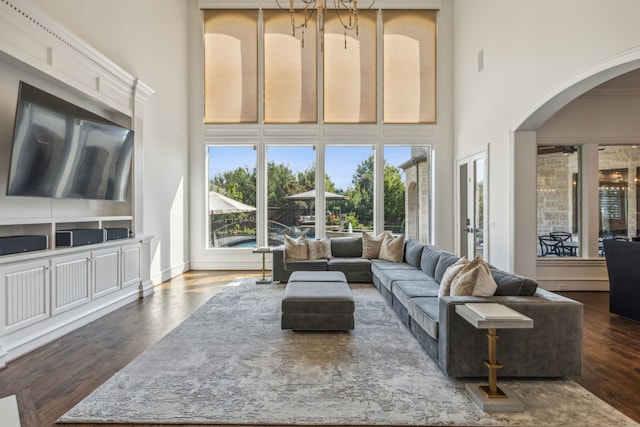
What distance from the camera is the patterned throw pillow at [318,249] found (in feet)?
21.3

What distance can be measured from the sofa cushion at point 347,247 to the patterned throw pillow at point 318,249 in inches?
6.1

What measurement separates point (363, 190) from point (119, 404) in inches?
253

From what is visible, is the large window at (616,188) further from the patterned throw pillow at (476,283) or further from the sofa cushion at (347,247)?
the patterned throw pillow at (476,283)

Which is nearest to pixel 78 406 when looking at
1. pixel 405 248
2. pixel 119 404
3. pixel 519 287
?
pixel 119 404

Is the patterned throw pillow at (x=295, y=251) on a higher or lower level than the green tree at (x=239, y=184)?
lower

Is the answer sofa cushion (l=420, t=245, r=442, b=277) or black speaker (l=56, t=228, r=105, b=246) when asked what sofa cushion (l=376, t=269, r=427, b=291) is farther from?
black speaker (l=56, t=228, r=105, b=246)

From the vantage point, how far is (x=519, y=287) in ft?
9.55

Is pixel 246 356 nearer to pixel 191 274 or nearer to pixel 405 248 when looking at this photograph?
pixel 405 248

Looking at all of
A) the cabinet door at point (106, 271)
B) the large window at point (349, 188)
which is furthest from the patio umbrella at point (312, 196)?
the cabinet door at point (106, 271)

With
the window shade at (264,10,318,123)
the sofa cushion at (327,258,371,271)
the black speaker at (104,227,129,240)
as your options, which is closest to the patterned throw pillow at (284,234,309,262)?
the sofa cushion at (327,258,371,271)

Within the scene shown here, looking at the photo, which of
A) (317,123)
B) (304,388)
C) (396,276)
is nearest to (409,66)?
(317,123)

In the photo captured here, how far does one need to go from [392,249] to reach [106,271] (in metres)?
4.32

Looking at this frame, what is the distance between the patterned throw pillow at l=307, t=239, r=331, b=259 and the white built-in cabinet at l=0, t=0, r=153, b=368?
2.77 meters

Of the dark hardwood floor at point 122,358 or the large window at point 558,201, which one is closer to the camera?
the dark hardwood floor at point 122,358
